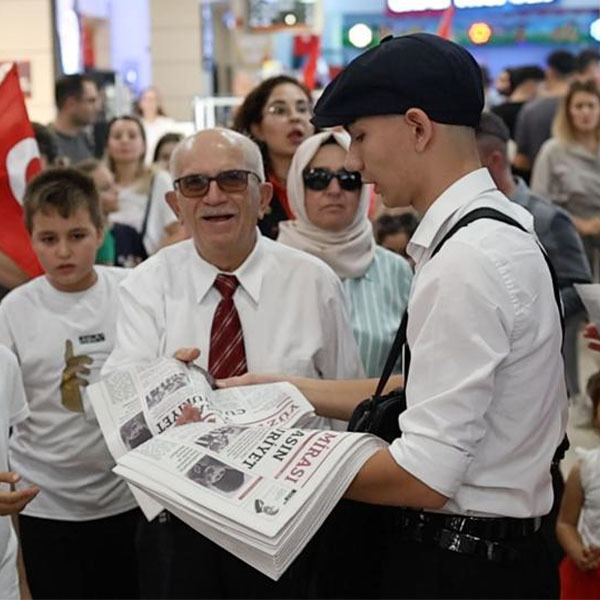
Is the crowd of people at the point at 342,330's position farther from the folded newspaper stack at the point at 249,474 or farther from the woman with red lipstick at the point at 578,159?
the woman with red lipstick at the point at 578,159

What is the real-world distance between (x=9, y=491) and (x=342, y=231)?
56.7 inches

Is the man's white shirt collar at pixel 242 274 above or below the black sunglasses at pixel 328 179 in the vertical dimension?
below

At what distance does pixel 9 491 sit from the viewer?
2.03 meters

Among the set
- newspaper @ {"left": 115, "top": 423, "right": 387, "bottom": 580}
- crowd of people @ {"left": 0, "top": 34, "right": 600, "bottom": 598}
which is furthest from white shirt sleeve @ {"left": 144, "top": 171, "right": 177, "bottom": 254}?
newspaper @ {"left": 115, "top": 423, "right": 387, "bottom": 580}

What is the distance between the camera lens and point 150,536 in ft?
8.09

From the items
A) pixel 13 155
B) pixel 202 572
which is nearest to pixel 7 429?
pixel 202 572

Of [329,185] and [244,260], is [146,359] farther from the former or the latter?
[329,185]

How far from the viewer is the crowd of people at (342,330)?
1.64 meters

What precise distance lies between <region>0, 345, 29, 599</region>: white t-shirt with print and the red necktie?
469 mm

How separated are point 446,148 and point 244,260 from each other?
0.98m

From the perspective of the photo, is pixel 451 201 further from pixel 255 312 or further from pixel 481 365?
pixel 255 312

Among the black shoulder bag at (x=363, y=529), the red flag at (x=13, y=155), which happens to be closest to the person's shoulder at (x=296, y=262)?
the black shoulder bag at (x=363, y=529)

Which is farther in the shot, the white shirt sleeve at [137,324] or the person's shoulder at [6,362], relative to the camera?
the white shirt sleeve at [137,324]

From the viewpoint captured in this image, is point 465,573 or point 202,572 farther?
point 202,572
